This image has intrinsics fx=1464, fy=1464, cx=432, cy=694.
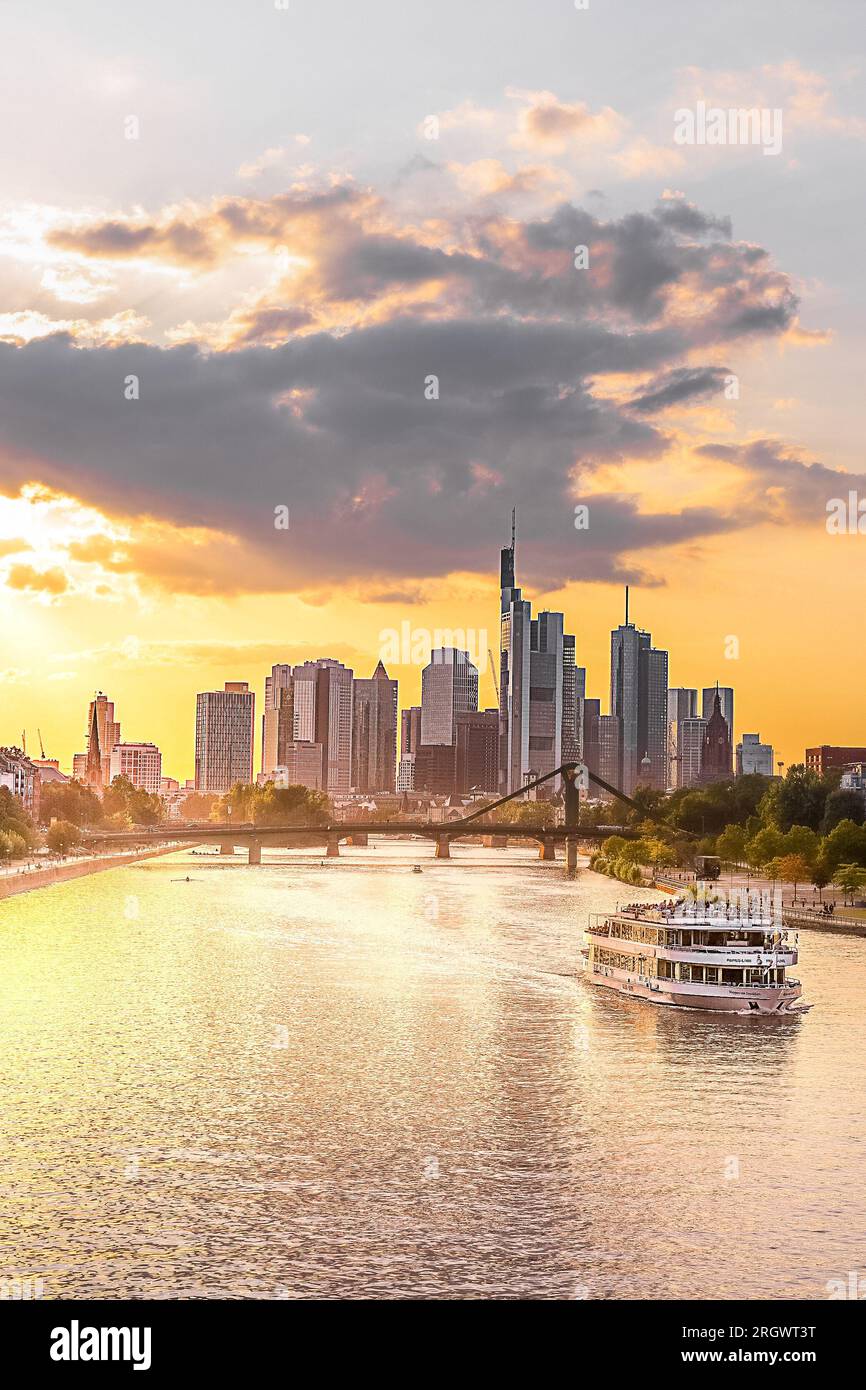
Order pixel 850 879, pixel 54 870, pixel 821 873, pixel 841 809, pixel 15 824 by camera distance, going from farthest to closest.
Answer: pixel 15 824 → pixel 54 870 → pixel 841 809 → pixel 821 873 → pixel 850 879

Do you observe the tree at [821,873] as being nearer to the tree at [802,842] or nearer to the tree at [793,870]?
the tree at [793,870]

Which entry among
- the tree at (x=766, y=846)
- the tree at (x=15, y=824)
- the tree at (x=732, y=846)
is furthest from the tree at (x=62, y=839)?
the tree at (x=766, y=846)

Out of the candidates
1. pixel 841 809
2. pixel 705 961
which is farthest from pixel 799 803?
pixel 705 961

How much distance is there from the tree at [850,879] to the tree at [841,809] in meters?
20.6

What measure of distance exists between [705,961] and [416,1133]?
22.8 meters

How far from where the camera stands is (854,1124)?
36156mm

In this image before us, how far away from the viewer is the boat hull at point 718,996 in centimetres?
5312

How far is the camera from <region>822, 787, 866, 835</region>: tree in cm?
11650

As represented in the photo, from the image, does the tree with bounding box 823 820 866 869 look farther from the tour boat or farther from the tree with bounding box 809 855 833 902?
the tour boat

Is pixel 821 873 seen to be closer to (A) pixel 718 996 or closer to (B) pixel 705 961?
(B) pixel 705 961

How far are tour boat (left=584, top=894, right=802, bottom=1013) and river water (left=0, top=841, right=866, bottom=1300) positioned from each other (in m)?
1.44

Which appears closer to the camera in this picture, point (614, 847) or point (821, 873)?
point (821, 873)

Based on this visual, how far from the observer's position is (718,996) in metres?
54.6
